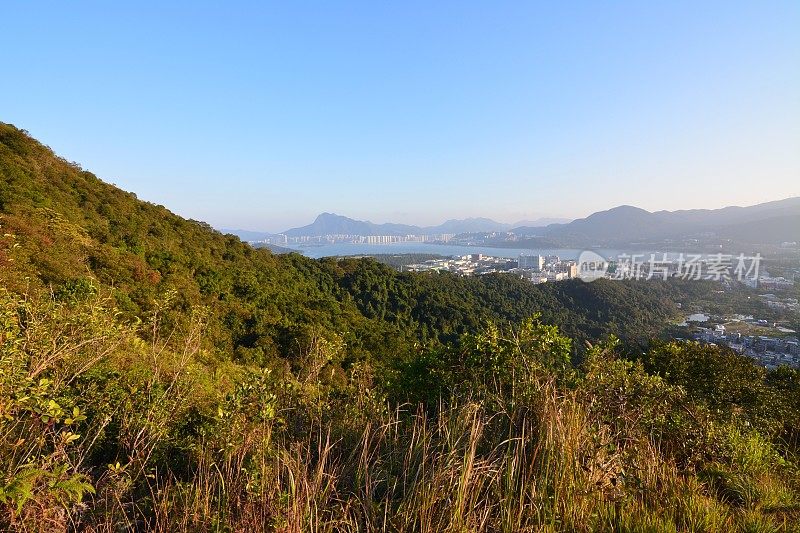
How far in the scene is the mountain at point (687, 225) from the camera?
62.1 m

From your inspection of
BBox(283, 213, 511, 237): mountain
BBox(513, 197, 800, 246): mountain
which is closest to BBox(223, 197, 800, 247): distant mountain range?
BBox(513, 197, 800, 246): mountain

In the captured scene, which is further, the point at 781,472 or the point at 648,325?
the point at 648,325

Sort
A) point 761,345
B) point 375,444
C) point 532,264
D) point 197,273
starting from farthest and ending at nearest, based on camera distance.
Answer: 1. point 532,264
2. point 761,345
3. point 197,273
4. point 375,444

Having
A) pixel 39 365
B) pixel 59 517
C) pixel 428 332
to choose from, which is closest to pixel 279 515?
pixel 59 517

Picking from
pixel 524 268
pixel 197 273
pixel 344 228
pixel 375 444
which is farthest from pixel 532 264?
pixel 344 228

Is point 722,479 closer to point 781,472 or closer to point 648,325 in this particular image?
point 781,472

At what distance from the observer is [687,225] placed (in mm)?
87250

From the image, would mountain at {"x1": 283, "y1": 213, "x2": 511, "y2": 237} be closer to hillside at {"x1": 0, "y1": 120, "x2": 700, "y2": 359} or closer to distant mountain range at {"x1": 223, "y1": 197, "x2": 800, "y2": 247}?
distant mountain range at {"x1": 223, "y1": 197, "x2": 800, "y2": 247}

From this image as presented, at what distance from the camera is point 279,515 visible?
135 cm

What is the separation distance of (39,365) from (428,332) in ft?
70.2

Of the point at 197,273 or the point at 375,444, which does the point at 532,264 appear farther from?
the point at 375,444

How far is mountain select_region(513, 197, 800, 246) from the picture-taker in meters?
62.1

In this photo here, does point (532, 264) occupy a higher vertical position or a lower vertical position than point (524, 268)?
higher

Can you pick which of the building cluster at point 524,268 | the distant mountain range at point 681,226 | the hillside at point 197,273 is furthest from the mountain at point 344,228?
the hillside at point 197,273
